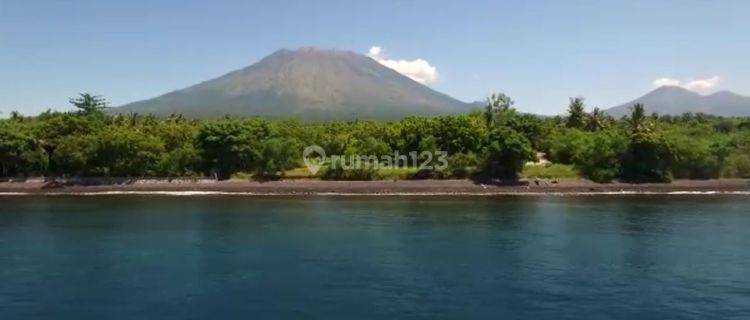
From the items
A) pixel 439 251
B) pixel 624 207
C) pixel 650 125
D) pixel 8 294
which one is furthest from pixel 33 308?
pixel 650 125

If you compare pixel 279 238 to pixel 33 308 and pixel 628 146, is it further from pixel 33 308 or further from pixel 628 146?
pixel 628 146

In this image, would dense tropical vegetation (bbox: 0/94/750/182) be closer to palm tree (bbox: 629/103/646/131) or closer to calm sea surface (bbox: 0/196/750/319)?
palm tree (bbox: 629/103/646/131)

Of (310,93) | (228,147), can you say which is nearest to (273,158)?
(228,147)

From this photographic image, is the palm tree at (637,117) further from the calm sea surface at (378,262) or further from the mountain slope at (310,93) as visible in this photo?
the mountain slope at (310,93)

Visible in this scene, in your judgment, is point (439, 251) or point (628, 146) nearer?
point (439, 251)

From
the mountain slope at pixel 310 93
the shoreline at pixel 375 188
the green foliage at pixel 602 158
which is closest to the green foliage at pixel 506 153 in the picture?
the shoreline at pixel 375 188

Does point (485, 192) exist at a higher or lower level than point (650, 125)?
lower
